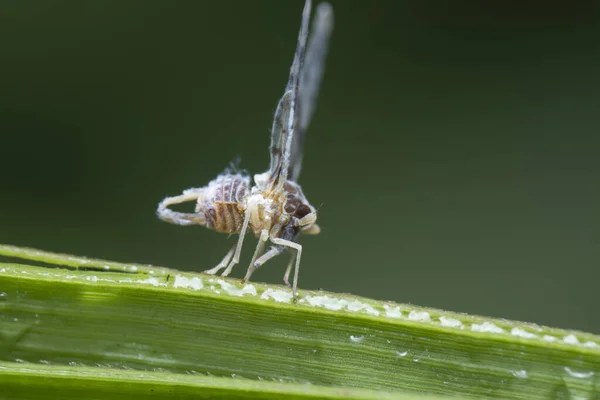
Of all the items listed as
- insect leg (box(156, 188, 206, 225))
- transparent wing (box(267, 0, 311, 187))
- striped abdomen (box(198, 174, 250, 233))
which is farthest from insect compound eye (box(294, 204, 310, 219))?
insect leg (box(156, 188, 206, 225))

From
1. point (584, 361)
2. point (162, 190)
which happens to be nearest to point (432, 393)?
point (584, 361)

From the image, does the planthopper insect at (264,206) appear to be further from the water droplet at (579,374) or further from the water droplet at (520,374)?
the water droplet at (579,374)

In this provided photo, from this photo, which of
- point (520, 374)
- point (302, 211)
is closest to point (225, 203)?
point (302, 211)

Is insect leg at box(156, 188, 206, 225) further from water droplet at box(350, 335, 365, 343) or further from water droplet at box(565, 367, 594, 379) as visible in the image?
water droplet at box(565, 367, 594, 379)

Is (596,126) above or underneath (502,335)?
above

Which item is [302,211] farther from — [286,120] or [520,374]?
[520,374]

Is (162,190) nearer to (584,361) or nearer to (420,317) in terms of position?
(420,317)
